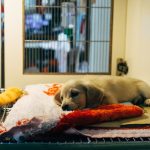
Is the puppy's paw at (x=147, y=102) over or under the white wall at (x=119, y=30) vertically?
under

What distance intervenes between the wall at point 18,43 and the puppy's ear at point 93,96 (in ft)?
5.34

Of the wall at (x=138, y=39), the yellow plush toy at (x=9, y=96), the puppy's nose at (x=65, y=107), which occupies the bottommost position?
the puppy's nose at (x=65, y=107)

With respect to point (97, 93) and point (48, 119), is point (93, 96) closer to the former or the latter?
point (97, 93)

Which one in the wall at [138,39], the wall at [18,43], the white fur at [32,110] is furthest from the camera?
the wall at [18,43]

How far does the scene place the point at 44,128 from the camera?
1034 mm

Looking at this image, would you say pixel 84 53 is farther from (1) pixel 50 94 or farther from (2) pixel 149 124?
(2) pixel 149 124

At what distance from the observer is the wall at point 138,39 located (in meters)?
2.39

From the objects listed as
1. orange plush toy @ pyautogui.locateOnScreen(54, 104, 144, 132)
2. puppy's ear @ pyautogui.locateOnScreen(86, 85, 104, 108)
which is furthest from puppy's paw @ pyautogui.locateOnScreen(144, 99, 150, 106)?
orange plush toy @ pyautogui.locateOnScreen(54, 104, 144, 132)

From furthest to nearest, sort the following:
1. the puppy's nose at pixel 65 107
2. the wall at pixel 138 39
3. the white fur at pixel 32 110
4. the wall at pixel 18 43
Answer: the wall at pixel 18 43 → the wall at pixel 138 39 → the puppy's nose at pixel 65 107 → the white fur at pixel 32 110

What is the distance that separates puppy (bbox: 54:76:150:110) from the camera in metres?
1.53

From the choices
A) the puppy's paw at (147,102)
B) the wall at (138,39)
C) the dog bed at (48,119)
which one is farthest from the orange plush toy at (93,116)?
the wall at (138,39)

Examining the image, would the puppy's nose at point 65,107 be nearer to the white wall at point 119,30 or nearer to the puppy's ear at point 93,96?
the puppy's ear at point 93,96

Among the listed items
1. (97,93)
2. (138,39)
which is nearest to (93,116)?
(97,93)

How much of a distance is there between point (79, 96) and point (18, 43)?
5.68 feet
